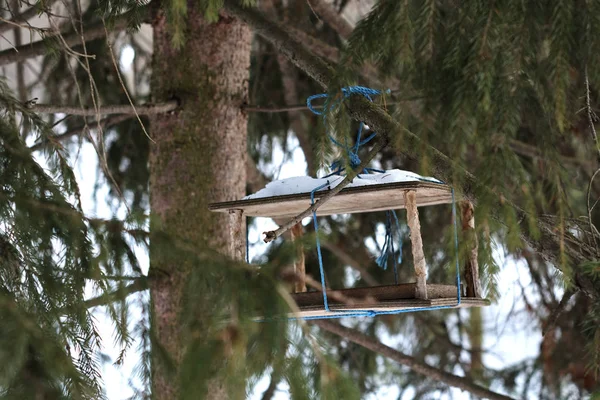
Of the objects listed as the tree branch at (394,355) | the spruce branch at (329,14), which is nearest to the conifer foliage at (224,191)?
the spruce branch at (329,14)

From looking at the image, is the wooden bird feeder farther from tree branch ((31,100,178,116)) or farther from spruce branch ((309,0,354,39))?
spruce branch ((309,0,354,39))

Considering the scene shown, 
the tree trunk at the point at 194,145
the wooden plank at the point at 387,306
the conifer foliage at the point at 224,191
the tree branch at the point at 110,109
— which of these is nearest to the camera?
the conifer foliage at the point at 224,191

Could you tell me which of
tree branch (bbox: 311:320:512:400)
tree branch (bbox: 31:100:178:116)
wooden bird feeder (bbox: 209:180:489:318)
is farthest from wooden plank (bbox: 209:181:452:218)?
tree branch (bbox: 311:320:512:400)

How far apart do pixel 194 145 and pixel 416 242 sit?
101cm

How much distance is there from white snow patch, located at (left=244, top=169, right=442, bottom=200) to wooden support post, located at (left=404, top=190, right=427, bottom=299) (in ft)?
0.15

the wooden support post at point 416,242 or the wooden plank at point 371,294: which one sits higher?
the wooden support post at point 416,242

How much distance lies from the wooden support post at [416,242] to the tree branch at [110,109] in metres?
0.81

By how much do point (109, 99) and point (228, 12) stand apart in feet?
4.01

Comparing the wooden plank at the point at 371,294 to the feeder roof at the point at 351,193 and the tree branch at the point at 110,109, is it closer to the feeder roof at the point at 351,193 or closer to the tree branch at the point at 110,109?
the feeder roof at the point at 351,193

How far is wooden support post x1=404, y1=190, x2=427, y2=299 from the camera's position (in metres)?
1.85

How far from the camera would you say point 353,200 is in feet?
6.40

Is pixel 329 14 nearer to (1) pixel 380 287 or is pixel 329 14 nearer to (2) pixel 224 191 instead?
(2) pixel 224 191

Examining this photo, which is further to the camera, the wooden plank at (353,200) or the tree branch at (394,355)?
the tree branch at (394,355)

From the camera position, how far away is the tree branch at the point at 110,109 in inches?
95.4
